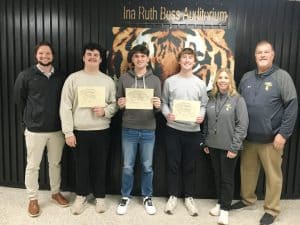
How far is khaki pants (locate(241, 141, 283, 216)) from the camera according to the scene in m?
2.73

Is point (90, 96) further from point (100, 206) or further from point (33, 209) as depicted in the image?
point (33, 209)

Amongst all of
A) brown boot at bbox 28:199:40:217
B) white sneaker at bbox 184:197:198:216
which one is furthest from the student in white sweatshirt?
white sneaker at bbox 184:197:198:216

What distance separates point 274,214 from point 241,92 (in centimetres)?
118

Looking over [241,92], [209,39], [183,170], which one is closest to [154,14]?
[209,39]

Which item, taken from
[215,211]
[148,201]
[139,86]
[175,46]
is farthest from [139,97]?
[215,211]

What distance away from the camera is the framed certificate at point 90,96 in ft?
8.75

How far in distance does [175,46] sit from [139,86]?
614mm

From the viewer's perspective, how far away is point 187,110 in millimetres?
2676

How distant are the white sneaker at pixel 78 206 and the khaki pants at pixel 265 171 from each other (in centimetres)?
159

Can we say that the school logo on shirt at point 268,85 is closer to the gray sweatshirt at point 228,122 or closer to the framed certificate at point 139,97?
the gray sweatshirt at point 228,122

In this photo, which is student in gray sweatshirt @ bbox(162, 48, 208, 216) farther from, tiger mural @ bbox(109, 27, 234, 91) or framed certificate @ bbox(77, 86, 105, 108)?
framed certificate @ bbox(77, 86, 105, 108)

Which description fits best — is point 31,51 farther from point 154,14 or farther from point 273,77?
point 273,77

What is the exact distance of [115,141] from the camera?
10.4ft

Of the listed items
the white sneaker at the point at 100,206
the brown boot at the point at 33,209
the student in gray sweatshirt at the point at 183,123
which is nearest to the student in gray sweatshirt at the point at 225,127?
the student in gray sweatshirt at the point at 183,123
